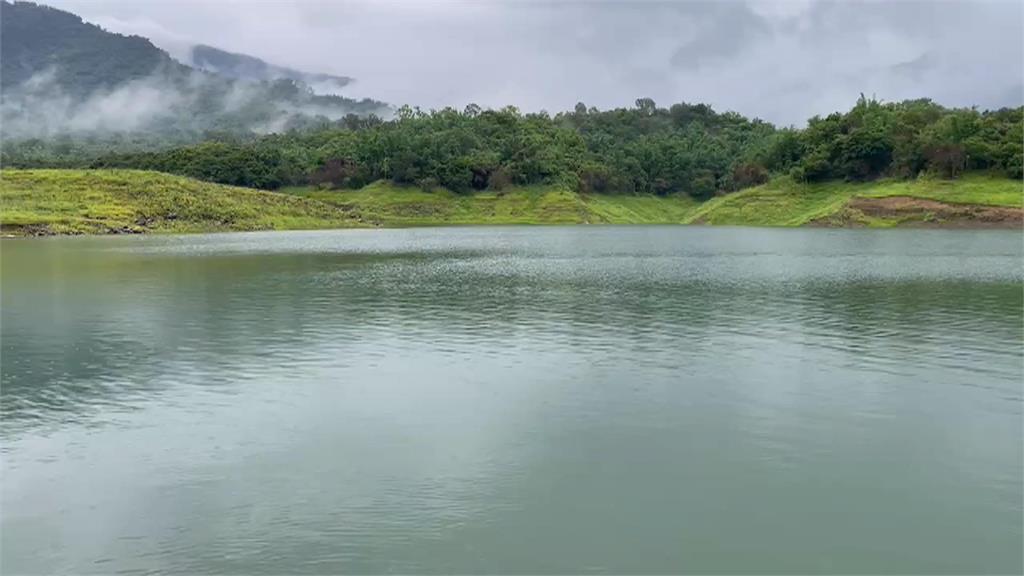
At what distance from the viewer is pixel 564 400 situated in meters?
20.3

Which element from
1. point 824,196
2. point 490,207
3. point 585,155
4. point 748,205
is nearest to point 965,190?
point 824,196

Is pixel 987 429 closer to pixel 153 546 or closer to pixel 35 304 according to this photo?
pixel 153 546

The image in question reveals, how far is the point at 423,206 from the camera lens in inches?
5566

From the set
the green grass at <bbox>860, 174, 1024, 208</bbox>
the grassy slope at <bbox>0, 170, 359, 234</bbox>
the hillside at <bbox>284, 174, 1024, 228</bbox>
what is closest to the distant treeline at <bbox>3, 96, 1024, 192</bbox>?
the hillside at <bbox>284, 174, 1024, 228</bbox>

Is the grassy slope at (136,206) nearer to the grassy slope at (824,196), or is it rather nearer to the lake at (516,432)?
the grassy slope at (824,196)

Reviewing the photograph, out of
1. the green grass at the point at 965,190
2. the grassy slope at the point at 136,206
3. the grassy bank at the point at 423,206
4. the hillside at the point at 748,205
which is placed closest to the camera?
the green grass at the point at 965,190

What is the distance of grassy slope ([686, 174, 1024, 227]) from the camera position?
95188 millimetres

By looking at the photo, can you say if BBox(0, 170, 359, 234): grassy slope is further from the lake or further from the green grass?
the green grass

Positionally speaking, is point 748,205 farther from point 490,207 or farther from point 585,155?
point 585,155

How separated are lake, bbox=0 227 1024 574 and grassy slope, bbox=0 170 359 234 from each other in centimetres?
6338

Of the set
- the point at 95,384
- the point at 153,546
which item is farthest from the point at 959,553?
the point at 95,384

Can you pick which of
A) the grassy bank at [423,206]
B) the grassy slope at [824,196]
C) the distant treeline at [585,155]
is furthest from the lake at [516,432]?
the distant treeline at [585,155]

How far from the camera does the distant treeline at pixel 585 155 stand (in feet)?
374

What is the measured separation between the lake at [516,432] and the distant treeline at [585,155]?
82010mm
